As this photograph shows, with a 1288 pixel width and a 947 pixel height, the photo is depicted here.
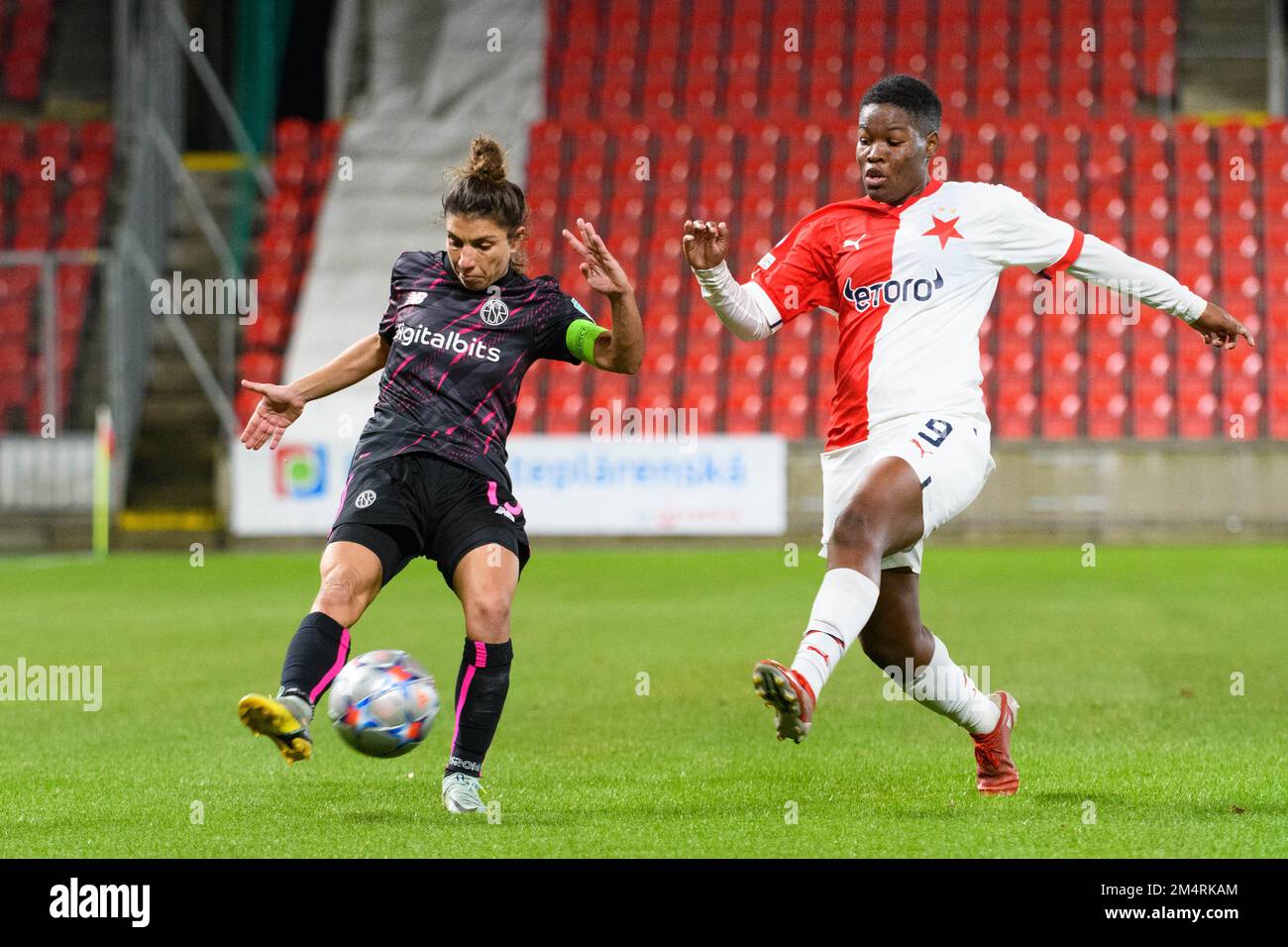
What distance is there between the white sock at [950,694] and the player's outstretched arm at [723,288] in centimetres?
114

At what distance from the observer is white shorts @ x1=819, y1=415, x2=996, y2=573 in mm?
5000

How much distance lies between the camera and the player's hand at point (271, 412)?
17.5 ft

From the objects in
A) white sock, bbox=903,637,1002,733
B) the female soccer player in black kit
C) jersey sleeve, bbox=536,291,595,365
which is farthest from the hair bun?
white sock, bbox=903,637,1002,733

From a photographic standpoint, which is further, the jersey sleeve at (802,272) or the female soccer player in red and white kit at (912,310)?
the jersey sleeve at (802,272)

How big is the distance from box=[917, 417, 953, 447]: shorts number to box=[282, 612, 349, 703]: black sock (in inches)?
70.9

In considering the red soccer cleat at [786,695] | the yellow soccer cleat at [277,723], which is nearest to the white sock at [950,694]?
the red soccer cleat at [786,695]

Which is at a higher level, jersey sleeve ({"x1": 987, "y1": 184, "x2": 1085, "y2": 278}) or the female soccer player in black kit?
jersey sleeve ({"x1": 987, "y1": 184, "x2": 1085, "y2": 278})

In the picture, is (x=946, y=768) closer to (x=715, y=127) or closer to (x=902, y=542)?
(x=902, y=542)
